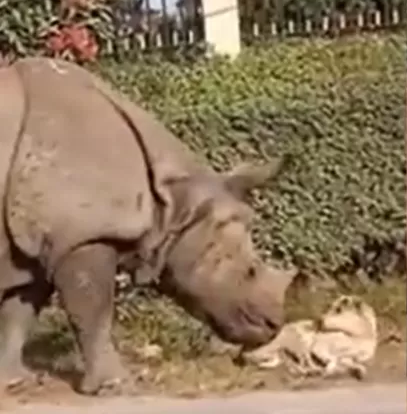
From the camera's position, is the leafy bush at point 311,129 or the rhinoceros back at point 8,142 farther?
the leafy bush at point 311,129

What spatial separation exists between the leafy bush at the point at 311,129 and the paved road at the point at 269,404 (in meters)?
0.26

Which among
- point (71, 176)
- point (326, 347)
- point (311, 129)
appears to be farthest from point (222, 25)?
point (326, 347)

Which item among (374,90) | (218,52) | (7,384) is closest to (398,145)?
(374,90)

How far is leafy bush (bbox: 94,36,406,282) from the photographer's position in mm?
2406

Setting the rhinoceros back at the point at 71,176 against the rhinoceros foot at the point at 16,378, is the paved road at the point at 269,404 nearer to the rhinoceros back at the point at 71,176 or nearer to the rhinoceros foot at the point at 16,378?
the rhinoceros foot at the point at 16,378

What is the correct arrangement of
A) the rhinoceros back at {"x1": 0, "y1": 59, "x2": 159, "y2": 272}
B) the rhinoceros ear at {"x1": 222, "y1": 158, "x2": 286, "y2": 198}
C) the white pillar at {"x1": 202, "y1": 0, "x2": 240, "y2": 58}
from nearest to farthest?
1. the rhinoceros back at {"x1": 0, "y1": 59, "x2": 159, "y2": 272}
2. the rhinoceros ear at {"x1": 222, "y1": 158, "x2": 286, "y2": 198}
3. the white pillar at {"x1": 202, "y1": 0, "x2": 240, "y2": 58}

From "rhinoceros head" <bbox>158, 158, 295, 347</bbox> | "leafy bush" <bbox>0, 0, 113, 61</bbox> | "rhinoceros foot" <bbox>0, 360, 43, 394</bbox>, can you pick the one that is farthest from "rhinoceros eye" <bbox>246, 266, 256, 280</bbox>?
"leafy bush" <bbox>0, 0, 113, 61</bbox>

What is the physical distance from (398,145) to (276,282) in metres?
0.34

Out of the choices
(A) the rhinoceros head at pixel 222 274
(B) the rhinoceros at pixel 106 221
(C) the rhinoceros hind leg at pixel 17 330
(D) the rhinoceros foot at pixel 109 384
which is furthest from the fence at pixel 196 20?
(D) the rhinoceros foot at pixel 109 384

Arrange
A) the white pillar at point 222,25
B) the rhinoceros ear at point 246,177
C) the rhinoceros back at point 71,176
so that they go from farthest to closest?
the white pillar at point 222,25, the rhinoceros ear at point 246,177, the rhinoceros back at point 71,176

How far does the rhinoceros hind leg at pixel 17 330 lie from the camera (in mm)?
2260

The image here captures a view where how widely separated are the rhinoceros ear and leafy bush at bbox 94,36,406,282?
102 mm

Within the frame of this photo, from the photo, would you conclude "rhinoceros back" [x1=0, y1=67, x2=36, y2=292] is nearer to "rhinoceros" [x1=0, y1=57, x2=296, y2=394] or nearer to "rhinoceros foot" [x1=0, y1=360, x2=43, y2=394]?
"rhinoceros" [x1=0, y1=57, x2=296, y2=394]

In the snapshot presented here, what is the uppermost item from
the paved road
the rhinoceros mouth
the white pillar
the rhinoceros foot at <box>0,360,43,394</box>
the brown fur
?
the white pillar
